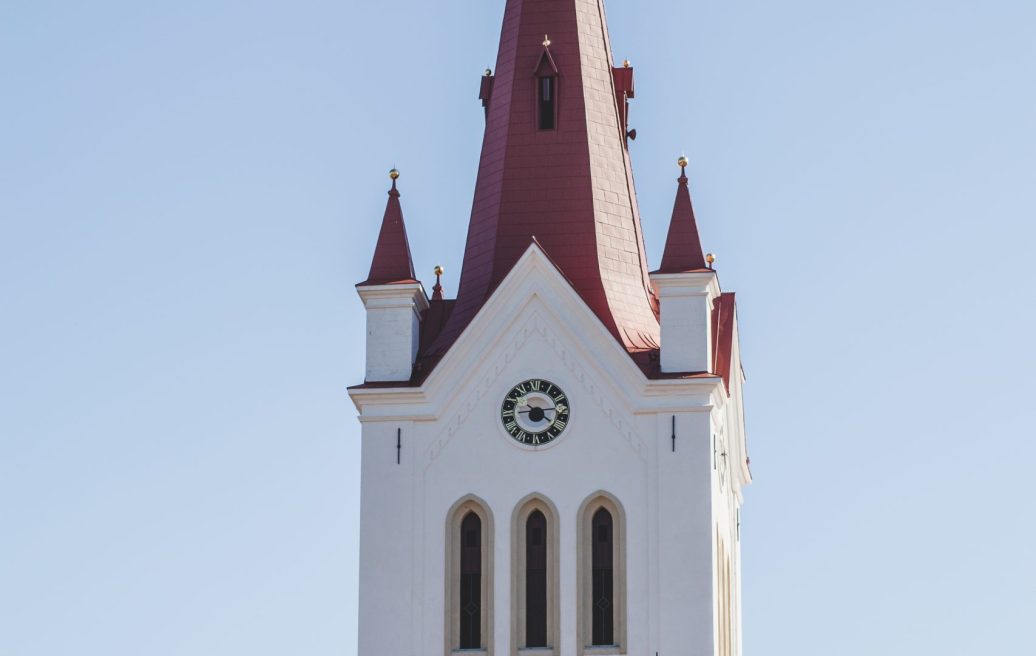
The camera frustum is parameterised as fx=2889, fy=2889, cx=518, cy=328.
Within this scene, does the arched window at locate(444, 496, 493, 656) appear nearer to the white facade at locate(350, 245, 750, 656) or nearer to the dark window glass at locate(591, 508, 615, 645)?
the white facade at locate(350, 245, 750, 656)

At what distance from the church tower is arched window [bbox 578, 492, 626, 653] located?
4cm

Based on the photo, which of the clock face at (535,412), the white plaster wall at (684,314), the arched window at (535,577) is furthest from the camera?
the white plaster wall at (684,314)

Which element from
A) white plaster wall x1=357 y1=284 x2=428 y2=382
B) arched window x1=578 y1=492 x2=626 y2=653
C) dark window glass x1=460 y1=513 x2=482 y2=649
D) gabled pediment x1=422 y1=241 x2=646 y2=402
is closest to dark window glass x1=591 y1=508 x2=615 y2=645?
arched window x1=578 y1=492 x2=626 y2=653

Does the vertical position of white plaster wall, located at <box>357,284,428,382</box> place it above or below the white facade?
above

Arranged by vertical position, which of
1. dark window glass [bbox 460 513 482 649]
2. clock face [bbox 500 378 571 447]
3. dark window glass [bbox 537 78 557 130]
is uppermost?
dark window glass [bbox 537 78 557 130]

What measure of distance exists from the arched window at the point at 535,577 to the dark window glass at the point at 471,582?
586 millimetres

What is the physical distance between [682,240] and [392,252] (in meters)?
4.87

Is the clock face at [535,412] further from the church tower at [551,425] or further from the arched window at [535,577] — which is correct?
the arched window at [535,577]

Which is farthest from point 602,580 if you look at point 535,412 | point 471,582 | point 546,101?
point 546,101

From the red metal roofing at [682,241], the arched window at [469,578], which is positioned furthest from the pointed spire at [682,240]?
the arched window at [469,578]

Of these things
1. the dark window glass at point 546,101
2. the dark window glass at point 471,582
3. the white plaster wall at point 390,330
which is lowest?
the dark window glass at point 471,582

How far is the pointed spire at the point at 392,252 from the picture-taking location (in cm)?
4816

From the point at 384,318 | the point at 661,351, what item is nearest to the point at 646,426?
the point at 661,351

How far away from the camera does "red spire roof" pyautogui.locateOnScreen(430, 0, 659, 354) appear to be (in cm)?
4850
